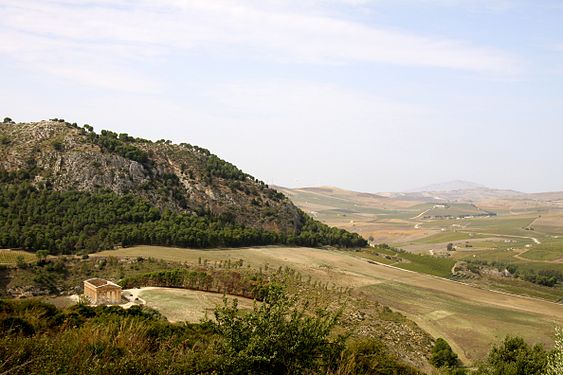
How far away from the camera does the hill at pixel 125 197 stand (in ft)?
299

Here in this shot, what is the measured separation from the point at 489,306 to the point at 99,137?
316 feet

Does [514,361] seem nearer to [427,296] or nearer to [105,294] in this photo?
[427,296]

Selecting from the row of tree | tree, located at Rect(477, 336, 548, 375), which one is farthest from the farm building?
tree, located at Rect(477, 336, 548, 375)

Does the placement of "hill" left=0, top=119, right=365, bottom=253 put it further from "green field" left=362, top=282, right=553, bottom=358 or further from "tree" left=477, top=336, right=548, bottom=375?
"tree" left=477, top=336, right=548, bottom=375

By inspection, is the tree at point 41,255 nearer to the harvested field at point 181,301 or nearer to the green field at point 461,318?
the harvested field at point 181,301

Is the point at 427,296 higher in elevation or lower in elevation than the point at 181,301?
lower

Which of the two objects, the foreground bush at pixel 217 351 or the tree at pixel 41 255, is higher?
the foreground bush at pixel 217 351

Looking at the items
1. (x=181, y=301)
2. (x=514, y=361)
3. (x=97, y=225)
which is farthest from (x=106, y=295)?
(x=97, y=225)

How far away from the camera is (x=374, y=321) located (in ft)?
186

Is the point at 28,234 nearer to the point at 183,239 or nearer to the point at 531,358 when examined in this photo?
the point at 183,239

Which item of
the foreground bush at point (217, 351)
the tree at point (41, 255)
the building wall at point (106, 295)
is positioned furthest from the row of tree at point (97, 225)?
the foreground bush at point (217, 351)

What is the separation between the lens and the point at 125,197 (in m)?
108

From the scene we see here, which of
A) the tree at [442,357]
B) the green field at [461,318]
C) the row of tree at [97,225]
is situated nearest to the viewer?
the tree at [442,357]

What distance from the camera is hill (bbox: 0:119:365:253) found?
9112 centimetres
